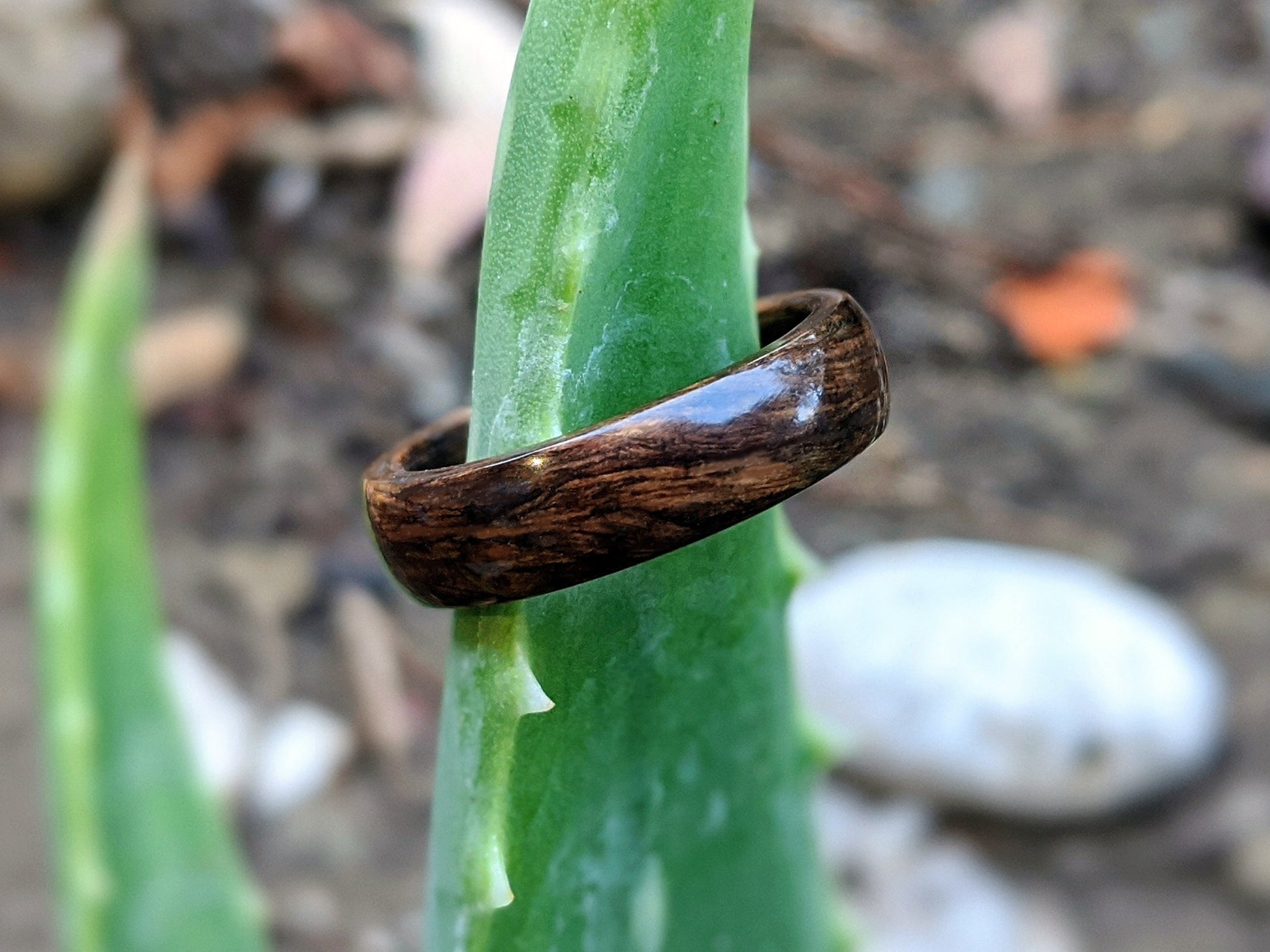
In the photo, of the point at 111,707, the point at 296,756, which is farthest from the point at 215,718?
the point at 111,707

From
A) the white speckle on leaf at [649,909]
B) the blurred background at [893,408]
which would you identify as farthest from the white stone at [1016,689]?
the white speckle on leaf at [649,909]

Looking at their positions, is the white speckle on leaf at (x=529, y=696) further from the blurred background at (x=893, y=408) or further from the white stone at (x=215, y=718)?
the white stone at (x=215, y=718)

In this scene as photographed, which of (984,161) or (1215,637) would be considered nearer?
(1215,637)

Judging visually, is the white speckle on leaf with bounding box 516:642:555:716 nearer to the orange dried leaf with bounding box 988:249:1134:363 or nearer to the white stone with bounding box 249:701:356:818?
the white stone with bounding box 249:701:356:818

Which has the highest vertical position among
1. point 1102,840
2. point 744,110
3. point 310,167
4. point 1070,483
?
point 744,110

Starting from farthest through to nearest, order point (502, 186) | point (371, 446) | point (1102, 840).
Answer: point (371, 446)
point (1102, 840)
point (502, 186)

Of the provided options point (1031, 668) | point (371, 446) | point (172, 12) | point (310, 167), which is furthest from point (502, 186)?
point (172, 12)

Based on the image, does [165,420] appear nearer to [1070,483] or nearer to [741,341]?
[1070,483]

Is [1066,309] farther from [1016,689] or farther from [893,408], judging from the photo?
[1016,689]
